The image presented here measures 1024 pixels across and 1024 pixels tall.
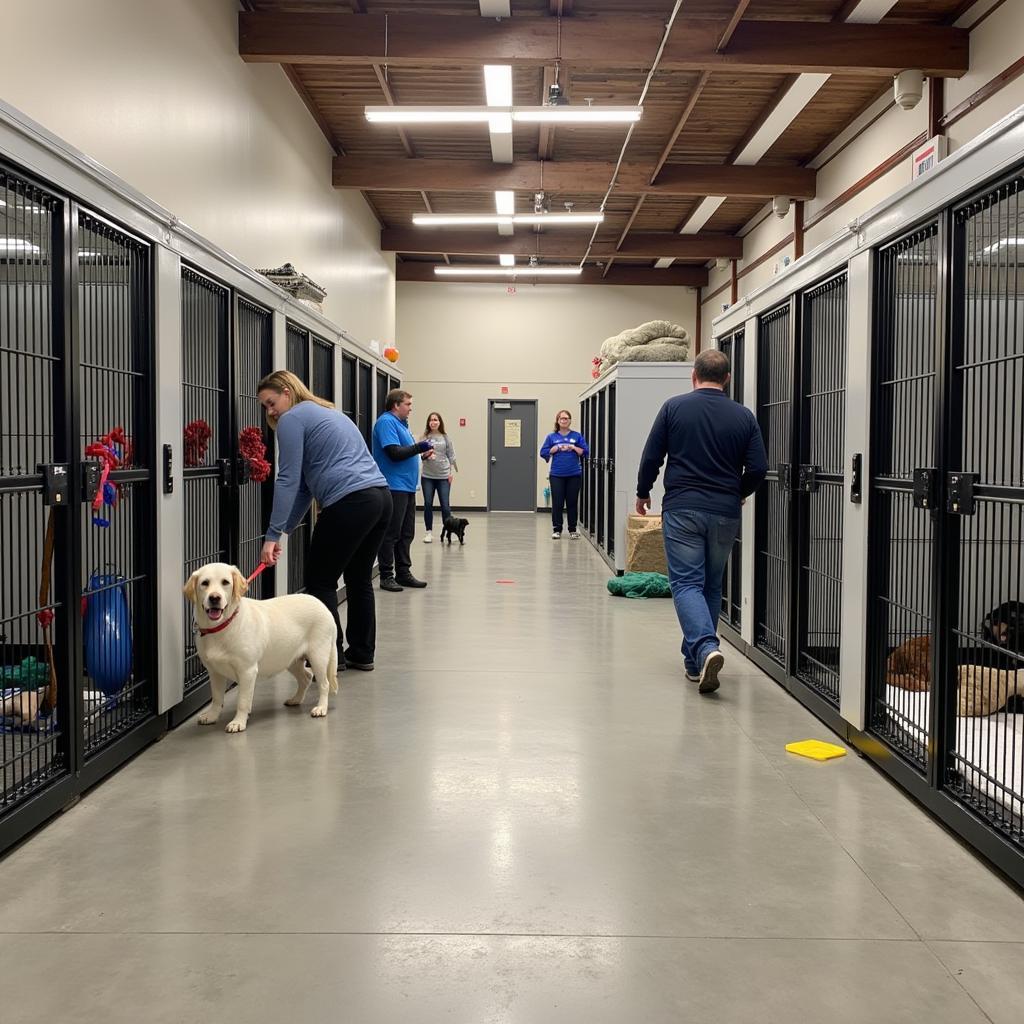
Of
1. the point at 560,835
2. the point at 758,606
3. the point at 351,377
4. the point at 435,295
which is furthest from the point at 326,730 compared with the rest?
the point at 435,295

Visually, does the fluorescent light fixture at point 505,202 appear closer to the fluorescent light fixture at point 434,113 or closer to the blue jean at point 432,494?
the blue jean at point 432,494

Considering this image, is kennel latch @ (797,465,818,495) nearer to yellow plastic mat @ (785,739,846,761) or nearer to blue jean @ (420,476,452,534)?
yellow plastic mat @ (785,739,846,761)

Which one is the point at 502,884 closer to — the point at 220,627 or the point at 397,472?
the point at 220,627

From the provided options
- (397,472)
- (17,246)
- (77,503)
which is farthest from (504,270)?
(77,503)

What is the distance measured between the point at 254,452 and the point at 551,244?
11506 mm

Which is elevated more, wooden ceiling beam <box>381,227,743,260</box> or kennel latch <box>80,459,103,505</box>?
wooden ceiling beam <box>381,227,743,260</box>

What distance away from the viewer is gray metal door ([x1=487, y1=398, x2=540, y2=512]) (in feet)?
60.4

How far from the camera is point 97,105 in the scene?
4.77 meters

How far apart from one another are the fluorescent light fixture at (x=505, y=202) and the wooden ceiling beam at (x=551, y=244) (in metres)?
1.90

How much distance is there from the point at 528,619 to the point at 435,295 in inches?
497

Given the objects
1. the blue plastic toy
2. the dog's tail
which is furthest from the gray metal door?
the blue plastic toy

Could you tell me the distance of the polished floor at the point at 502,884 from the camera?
200 centimetres

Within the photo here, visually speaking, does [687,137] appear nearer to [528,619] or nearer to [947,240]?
[528,619]

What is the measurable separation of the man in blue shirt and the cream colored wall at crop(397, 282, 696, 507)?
10.1m
